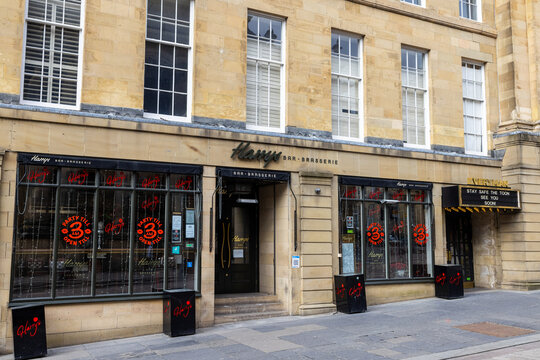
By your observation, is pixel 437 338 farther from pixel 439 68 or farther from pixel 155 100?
pixel 439 68

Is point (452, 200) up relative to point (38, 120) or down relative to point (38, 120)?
down

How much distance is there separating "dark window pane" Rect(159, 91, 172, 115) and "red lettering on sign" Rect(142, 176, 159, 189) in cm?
176

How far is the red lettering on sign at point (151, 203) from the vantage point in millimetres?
11336

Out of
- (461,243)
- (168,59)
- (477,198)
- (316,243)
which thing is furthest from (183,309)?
(461,243)

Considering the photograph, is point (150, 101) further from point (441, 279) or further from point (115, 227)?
point (441, 279)

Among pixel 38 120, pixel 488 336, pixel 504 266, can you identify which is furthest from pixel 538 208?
pixel 38 120

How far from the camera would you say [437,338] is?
981 cm

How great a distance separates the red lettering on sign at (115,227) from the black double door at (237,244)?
10.6 ft

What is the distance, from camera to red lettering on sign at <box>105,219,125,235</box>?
35.7 feet

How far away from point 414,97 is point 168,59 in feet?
27.3

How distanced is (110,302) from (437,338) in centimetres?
701

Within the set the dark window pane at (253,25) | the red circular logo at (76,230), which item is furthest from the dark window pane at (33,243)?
the dark window pane at (253,25)

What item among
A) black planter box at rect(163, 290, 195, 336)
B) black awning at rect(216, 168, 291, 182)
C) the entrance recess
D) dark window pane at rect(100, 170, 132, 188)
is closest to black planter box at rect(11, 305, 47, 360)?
black planter box at rect(163, 290, 195, 336)

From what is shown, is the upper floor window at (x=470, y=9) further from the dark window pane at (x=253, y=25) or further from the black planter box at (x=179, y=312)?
the black planter box at (x=179, y=312)
